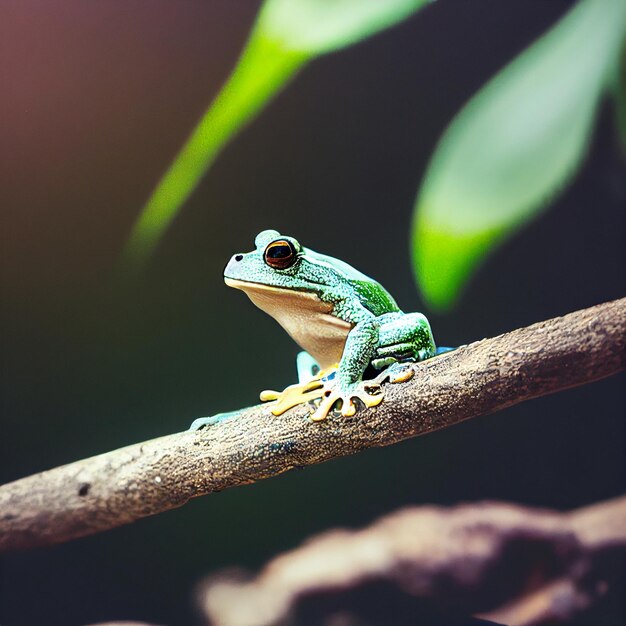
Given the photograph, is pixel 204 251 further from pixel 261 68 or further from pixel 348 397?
pixel 348 397

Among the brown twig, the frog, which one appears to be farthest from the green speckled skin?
the brown twig

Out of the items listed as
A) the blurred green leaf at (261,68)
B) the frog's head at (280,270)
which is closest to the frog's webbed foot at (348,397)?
the frog's head at (280,270)

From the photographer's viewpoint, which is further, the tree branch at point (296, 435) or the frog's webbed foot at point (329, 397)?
the frog's webbed foot at point (329, 397)

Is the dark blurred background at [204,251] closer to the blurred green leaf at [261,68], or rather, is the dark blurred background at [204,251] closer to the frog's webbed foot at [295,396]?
the blurred green leaf at [261,68]

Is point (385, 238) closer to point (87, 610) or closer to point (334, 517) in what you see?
point (334, 517)

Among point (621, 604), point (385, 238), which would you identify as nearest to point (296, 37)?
point (385, 238)

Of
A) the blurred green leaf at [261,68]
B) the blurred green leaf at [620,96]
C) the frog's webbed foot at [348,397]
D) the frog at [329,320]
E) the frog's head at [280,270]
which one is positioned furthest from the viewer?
the blurred green leaf at [261,68]
